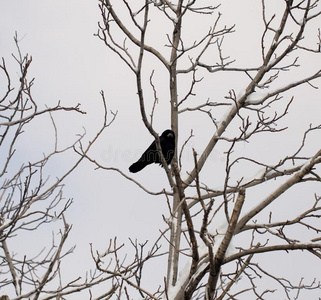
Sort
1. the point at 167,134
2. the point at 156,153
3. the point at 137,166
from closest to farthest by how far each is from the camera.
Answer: the point at 167,134, the point at 156,153, the point at 137,166

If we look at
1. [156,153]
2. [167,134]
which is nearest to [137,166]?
[156,153]

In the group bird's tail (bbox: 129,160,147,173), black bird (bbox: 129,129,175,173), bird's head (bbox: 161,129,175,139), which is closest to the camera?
bird's head (bbox: 161,129,175,139)

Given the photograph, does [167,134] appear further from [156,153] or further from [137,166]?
[137,166]

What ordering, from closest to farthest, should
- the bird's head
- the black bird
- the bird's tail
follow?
1. the bird's head
2. the black bird
3. the bird's tail

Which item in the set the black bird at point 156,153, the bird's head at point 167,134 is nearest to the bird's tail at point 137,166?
the black bird at point 156,153

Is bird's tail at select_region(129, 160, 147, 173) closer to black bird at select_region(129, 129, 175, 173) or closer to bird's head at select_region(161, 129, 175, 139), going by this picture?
black bird at select_region(129, 129, 175, 173)

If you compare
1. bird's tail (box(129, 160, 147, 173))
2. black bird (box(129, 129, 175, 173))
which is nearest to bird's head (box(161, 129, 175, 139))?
black bird (box(129, 129, 175, 173))

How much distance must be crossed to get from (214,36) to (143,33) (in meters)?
2.71

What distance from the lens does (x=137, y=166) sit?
29.3 ft

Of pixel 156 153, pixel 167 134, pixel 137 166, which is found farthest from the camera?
pixel 137 166

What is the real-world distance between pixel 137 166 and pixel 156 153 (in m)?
0.50

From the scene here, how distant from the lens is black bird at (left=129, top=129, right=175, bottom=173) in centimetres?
838

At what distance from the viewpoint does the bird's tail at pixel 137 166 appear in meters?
8.91

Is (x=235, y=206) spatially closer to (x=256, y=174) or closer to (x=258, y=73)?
(x=256, y=174)
